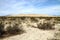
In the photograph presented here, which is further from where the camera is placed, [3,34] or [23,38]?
[3,34]

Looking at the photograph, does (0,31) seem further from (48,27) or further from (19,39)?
(48,27)

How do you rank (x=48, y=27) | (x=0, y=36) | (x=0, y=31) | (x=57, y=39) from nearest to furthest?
(x=57, y=39)
(x=0, y=36)
(x=0, y=31)
(x=48, y=27)

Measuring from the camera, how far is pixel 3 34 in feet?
55.5

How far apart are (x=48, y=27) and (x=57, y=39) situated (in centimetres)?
720

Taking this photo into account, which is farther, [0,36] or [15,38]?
[0,36]

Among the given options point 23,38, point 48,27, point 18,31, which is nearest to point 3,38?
point 23,38

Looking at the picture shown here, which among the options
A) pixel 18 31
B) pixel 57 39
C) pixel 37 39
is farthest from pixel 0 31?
pixel 57 39

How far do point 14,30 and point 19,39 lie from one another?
11.5 feet

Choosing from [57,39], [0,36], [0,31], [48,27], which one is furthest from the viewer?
[48,27]

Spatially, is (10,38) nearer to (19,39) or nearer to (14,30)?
(19,39)

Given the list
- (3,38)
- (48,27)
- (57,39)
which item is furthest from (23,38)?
(48,27)

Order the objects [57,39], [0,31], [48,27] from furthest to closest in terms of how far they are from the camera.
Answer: [48,27] → [0,31] → [57,39]

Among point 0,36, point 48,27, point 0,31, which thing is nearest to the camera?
point 0,36

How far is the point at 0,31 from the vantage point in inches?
682
